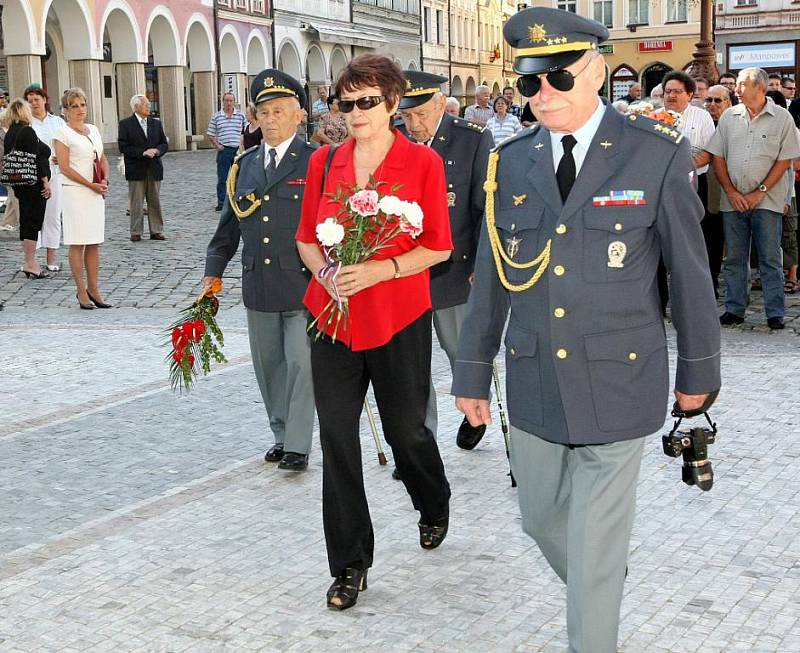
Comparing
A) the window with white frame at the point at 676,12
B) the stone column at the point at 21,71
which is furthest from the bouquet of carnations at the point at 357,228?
the window with white frame at the point at 676,12

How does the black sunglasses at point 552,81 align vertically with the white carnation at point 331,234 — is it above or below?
above

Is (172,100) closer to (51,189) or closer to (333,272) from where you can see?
(51,189)

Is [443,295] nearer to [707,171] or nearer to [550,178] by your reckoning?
[550,178]

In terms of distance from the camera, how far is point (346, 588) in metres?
4.67

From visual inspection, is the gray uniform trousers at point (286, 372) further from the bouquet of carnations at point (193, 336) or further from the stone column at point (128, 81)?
the stone column at point (128, 81)

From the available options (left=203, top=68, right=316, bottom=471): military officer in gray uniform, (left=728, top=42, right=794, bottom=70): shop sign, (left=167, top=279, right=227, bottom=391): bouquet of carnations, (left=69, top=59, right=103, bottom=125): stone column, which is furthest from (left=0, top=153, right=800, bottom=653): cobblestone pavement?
(left=728, top=42, right=794, bottom=70): shop sign

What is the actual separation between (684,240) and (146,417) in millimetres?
4868

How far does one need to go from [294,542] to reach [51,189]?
11642 mm

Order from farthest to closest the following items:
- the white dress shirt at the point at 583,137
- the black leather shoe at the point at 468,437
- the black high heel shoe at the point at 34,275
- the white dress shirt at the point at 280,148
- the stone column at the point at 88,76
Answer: the stone column at the point at 88,76, the black high heel shoe at the point at 34,275, the black leather shoe at the point at 468,437, the white dress shirt at the point at 280,148, the white dress shirt at the point at 583,137

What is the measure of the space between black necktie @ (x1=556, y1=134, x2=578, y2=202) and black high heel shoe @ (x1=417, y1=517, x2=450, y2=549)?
1.92 meters

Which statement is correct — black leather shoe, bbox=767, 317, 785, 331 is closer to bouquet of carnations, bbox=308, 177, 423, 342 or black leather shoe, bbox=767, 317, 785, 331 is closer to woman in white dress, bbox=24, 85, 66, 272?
bouquet of carnations, bbox=308, 177, 423, 342

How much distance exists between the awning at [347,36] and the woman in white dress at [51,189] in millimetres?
36949

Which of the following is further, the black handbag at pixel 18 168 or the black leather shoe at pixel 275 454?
the black handbag at pixel 18 168

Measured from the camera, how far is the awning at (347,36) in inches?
2124
